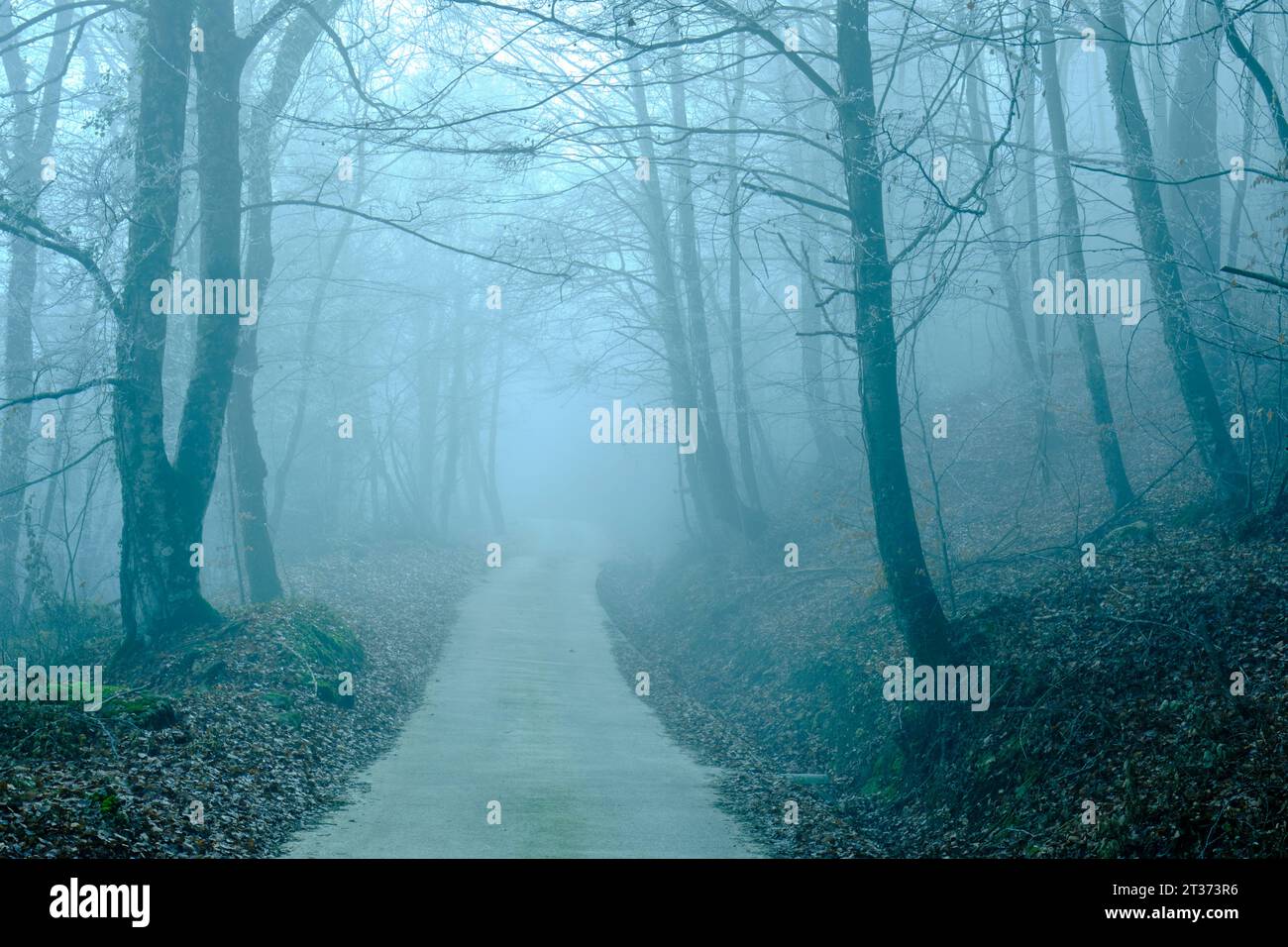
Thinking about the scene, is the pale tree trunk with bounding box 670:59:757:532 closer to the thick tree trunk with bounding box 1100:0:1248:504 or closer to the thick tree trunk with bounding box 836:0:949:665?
the thick tree trunk with bounding box 1100:0:1248:504

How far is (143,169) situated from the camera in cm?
1248

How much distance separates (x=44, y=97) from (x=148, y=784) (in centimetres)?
1763

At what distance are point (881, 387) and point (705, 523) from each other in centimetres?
1637

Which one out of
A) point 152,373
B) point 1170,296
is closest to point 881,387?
point 1170,296

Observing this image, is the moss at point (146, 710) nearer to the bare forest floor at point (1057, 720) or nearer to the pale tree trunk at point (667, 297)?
the bare forest floor at point (1057, 720)

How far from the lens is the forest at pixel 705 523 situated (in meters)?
8.14

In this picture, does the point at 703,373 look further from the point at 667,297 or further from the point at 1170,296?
the point at 1170,296

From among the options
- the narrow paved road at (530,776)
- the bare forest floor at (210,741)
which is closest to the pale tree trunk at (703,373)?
the narrow paved road at (530,776)

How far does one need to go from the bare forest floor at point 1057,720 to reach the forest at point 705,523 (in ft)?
0.16

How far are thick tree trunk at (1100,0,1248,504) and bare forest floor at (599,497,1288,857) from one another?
763 millimetres

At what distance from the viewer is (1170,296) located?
12.0 metres
